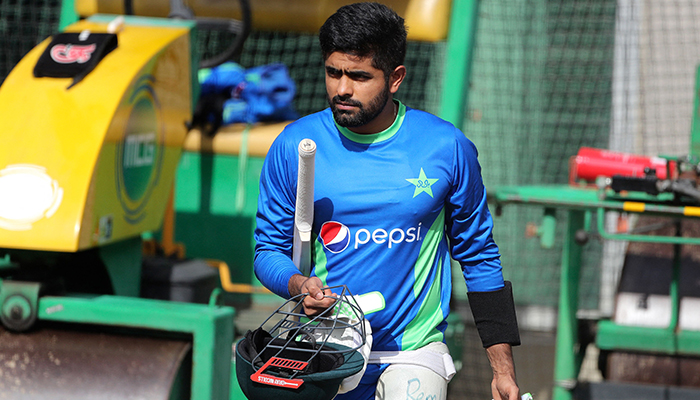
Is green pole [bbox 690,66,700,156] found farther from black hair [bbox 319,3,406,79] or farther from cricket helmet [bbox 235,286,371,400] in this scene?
cricket helmet [bbox 235,286,371,400]

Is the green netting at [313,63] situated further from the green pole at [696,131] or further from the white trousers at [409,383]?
the white trousers at [409,383]

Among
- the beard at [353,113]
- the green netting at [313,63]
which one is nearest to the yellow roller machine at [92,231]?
the beard at [353,113]

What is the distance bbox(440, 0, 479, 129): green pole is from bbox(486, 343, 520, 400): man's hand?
1757mm

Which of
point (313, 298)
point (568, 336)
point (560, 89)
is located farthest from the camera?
point (560, 89)

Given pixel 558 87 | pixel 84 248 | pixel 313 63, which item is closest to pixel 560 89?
pixel 558 87

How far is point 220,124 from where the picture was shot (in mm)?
4031

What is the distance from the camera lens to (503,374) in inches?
78.2

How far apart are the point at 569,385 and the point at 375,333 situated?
1.97 metres

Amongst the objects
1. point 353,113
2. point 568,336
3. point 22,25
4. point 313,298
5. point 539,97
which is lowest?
point 568,336

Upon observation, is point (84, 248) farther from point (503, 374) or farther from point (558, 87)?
point (558, 87)

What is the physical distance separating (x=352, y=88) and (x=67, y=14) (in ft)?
9.04

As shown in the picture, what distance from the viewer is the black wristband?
2039 mm

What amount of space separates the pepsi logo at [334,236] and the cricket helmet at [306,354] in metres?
0.12

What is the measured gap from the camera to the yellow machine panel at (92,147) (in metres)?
2.44
